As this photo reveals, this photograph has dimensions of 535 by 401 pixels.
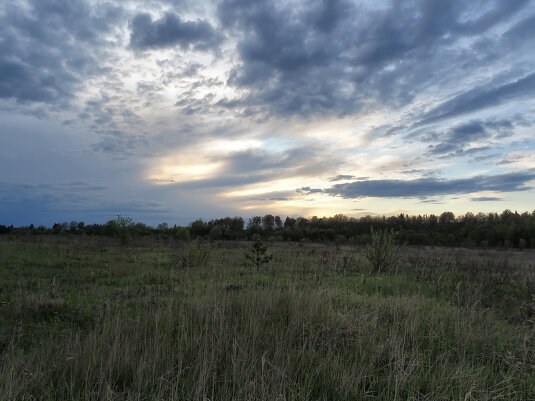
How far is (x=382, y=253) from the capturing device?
1287 cm

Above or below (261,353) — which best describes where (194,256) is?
above

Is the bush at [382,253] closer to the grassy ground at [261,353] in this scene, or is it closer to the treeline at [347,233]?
the grassy ground at [261,353]

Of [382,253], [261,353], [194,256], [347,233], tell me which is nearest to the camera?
[261,353]

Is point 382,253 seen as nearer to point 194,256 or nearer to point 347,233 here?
point 194,256

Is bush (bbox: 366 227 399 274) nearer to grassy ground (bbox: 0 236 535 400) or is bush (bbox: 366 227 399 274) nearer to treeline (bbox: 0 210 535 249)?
grassy ground (bbox: 0 236 535 400)

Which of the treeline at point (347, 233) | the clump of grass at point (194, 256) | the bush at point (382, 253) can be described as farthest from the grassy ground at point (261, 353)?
the treeline at point (347, 233)

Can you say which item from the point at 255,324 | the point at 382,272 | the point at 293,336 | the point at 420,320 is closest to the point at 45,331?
the point at 255,324

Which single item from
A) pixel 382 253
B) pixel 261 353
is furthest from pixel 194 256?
pixel 261 353

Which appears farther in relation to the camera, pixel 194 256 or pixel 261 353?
pixel 194 256

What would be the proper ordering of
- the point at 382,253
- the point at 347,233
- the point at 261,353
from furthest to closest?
the point at 347,233, the point at 382,253, the point at 261,353

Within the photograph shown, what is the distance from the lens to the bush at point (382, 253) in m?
12.7

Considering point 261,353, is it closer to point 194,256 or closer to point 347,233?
point 194,256

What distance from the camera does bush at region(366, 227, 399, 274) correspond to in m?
12.7

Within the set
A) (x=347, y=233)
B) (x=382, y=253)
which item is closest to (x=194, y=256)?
(x=382, y=253)
